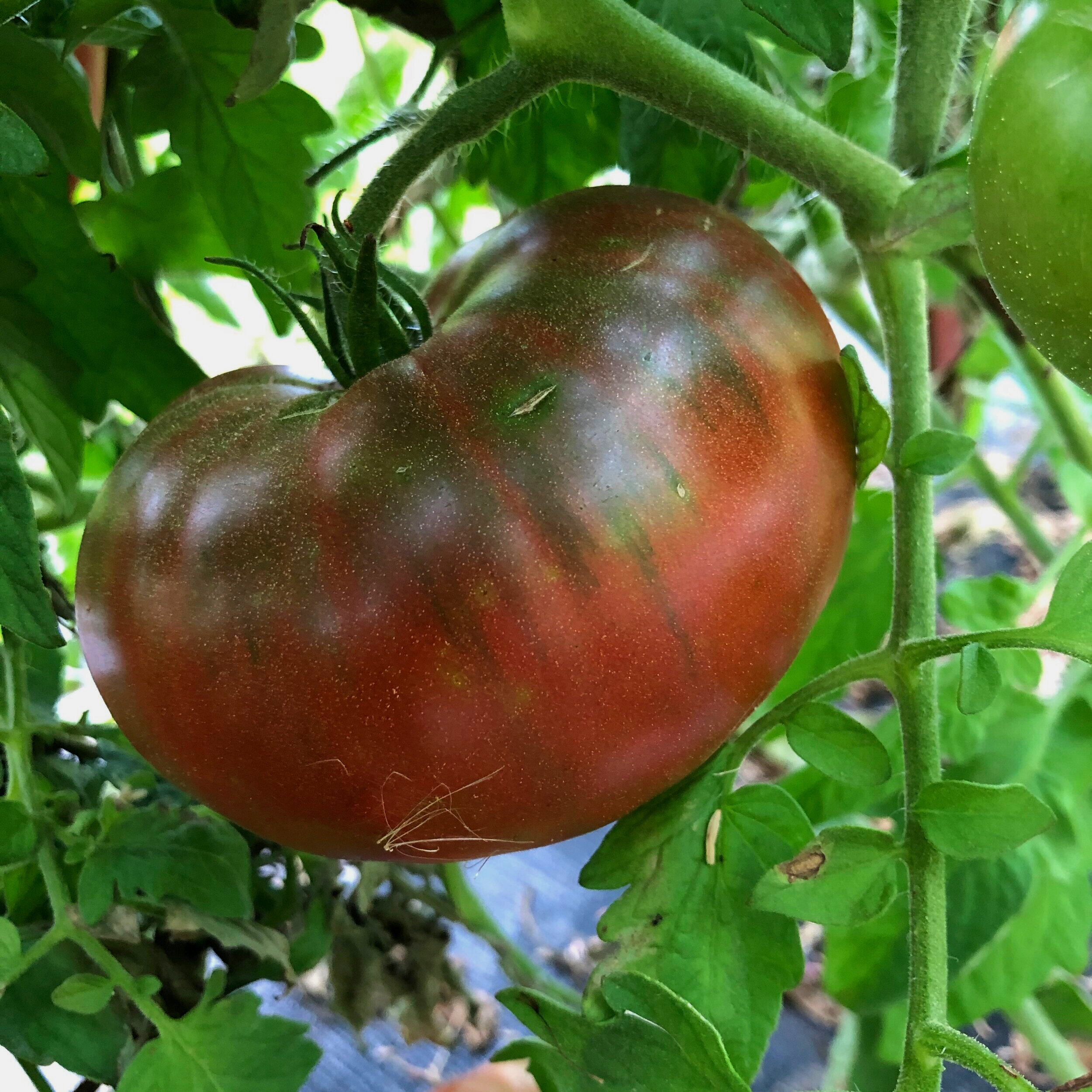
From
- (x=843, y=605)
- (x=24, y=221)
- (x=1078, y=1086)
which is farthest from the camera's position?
(x=843, y=605)

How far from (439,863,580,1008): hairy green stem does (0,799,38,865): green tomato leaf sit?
0.70ft

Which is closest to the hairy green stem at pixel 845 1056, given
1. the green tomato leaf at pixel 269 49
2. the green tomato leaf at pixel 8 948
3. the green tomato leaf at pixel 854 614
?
the green tomato leaf at pixel 854 614

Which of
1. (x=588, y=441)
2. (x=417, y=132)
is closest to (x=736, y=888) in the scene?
(x=588, y=441)

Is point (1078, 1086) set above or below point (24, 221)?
below

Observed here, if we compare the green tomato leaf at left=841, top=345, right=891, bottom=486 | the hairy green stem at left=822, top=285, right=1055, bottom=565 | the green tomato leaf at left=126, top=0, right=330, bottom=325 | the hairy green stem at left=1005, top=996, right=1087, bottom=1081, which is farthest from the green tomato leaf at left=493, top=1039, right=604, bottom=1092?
the hairy green stem at left=822, top=285, right=1055, bottom=565

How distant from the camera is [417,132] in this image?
33 centimetres

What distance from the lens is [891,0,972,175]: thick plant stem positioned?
36 cm

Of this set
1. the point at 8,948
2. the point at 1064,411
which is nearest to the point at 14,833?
the point at 8,948

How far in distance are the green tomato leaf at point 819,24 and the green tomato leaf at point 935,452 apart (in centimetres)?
12

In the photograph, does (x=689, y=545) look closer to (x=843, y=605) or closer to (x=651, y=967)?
(x=651, y=967)

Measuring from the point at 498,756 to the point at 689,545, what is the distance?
8 centimetres

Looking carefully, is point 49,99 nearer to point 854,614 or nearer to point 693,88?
point 693,88

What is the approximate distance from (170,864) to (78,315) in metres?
0.23

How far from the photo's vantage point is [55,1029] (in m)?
0.37
